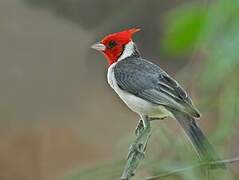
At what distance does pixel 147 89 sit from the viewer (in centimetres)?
160

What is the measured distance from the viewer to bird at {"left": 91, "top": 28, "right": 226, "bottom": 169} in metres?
1.39

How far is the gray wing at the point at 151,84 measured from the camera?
4.79ft

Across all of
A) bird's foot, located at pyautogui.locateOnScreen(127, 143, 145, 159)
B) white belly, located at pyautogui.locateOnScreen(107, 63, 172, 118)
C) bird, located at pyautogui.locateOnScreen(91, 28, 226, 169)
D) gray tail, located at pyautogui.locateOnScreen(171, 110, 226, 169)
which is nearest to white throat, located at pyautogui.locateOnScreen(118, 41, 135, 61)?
bird, located at pyautogui.locateOnScreen(91, 28, 226, 169)

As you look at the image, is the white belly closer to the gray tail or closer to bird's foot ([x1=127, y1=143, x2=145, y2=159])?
the gray tail

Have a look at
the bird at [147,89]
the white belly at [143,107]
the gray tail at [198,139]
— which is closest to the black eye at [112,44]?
the bird at [147,89]

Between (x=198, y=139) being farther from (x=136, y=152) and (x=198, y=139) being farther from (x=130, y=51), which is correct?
(x=130, y=51)

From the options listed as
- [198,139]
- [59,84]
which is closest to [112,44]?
[198,139]

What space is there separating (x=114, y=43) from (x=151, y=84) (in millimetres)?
197

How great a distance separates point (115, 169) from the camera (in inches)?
57.2

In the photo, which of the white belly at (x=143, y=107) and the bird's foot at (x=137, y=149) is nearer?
the bird's foot at (x=137, y=149)

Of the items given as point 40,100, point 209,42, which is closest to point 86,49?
point 40,100

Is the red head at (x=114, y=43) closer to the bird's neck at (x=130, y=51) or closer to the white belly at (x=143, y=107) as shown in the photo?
the bird's neck at (x=130, y=51)

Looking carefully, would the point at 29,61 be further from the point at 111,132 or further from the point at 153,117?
the point at 153,117

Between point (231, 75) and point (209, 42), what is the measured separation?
13cm
